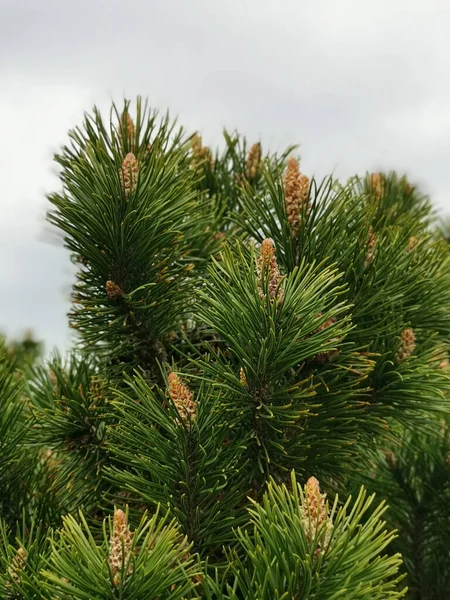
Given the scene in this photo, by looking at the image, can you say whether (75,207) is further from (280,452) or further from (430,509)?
(430,509)

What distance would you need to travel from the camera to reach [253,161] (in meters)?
1.10

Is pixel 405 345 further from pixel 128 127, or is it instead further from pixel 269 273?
pixel 128 127

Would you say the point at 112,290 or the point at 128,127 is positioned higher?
the point at 128,127

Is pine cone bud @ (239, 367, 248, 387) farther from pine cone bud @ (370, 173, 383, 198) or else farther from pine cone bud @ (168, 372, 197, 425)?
pine cone bud @ (370, 173, 383, 198)

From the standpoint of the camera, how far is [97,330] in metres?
0.82

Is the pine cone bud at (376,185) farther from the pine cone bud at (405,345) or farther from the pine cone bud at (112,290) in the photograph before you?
the pine cone bud at (112,290)

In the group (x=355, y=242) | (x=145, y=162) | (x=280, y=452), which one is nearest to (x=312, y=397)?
(x=280, y=452)

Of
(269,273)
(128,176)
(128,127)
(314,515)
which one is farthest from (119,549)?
(128,127)

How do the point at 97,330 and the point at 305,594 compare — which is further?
the point at 97,330

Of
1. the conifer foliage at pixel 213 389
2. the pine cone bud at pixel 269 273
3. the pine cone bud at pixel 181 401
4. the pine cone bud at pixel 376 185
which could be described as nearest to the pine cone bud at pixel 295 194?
the conifer foliage at pixel 213 389

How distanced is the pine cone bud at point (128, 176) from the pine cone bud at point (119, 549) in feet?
1.14

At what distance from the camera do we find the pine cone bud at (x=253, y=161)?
3.59 ft

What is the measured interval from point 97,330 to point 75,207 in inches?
5.4

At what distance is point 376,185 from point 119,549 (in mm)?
727
